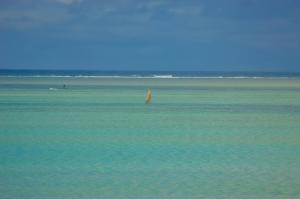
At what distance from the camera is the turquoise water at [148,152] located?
15.6m

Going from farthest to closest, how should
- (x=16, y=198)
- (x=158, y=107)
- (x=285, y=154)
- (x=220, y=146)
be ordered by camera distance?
(x=158, y=107) < (x=220, y=146) < (x=285, y=154) < (x=16, y=198)

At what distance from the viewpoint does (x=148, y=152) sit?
21.3 meters

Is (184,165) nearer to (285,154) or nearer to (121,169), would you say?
(121,169)

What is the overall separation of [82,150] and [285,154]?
575 cm

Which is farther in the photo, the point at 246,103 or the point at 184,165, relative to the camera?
the point at 246,103

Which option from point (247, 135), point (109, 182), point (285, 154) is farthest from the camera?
point (247, 135)

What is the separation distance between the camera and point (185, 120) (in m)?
31.5

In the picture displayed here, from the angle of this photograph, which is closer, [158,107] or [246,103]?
→ [158,107]

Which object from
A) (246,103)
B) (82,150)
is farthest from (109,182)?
(246,103)

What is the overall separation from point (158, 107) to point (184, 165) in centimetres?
2037

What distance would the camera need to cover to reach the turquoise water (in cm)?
1563

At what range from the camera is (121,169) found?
59.5ft

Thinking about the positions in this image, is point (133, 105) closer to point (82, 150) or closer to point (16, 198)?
point (82, 150)

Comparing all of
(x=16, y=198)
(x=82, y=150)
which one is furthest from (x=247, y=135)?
(x=16, y=198)
